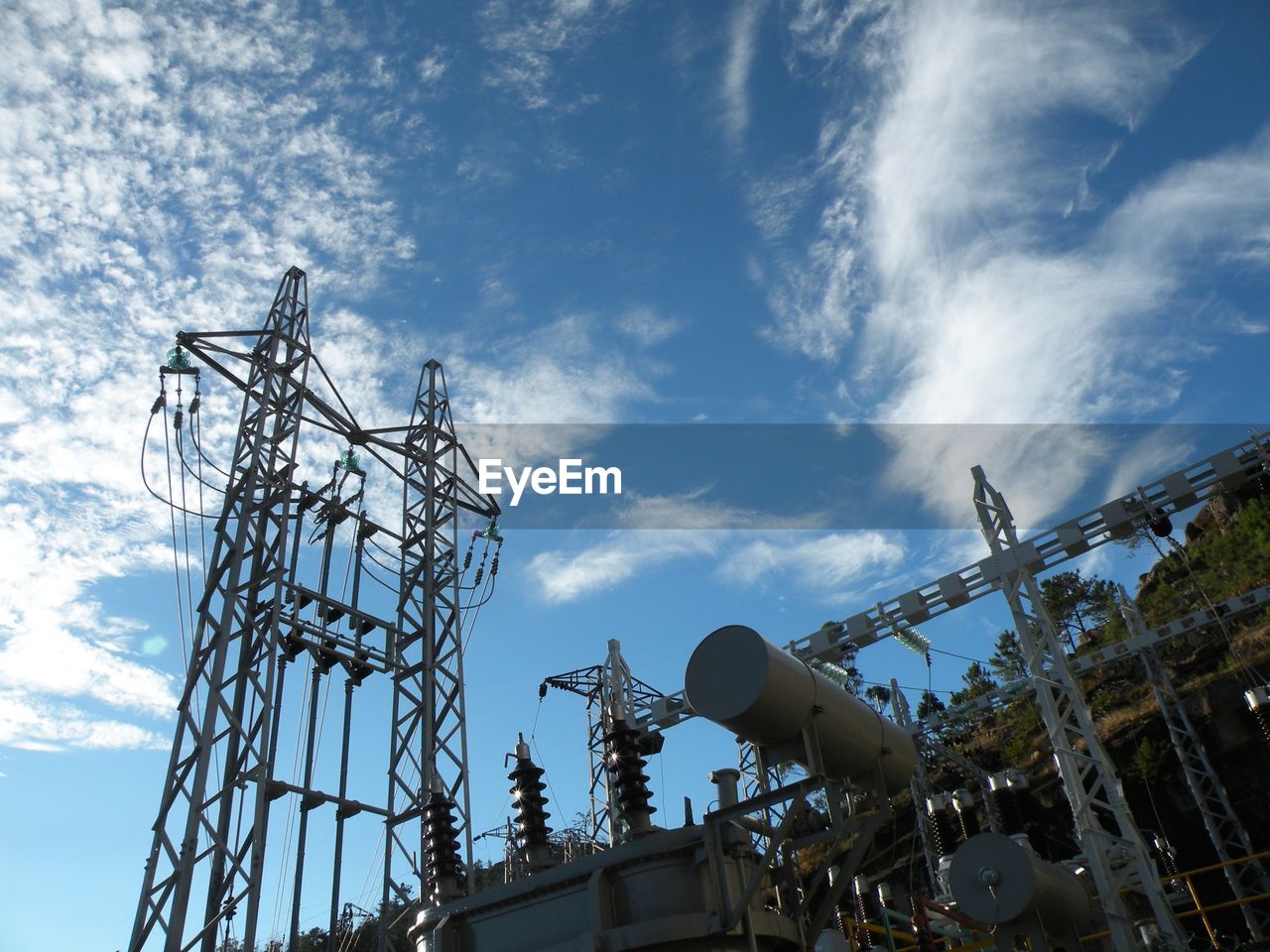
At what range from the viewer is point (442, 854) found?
11.5m

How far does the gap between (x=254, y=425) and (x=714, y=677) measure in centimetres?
1049

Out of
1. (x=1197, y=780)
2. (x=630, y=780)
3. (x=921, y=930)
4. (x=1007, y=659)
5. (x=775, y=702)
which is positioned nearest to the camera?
(x=775, y=702)

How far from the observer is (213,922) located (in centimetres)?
1218

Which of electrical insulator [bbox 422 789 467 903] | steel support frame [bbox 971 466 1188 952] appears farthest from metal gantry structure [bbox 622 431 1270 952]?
electrical insulator [bbox 422 789 467 903]

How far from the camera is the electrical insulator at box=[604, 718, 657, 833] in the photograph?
30.3 feet

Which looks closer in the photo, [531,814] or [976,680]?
[531,814]

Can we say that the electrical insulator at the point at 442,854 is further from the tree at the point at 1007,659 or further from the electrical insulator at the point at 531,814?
the tree at the point at 1007,659

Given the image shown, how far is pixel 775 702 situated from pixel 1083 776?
12360 millimetres

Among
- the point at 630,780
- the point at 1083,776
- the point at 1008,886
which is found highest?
the point at 1083,776

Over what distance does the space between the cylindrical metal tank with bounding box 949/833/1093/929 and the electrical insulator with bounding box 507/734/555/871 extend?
505 centimetres

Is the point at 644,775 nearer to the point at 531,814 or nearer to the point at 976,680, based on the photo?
the point at 531,814

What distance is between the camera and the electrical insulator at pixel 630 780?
364 inches

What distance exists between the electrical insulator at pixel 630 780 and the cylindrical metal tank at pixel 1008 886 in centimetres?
465

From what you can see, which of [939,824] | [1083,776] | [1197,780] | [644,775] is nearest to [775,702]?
[644,775]
